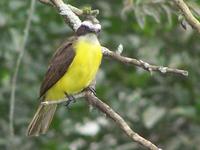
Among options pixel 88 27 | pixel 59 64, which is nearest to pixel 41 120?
pixel 59 64

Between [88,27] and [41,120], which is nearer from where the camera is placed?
[88,27]

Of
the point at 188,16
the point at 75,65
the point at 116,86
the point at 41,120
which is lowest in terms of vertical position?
the point at 116,86

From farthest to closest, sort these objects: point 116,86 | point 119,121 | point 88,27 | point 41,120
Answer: point 116,86 < point 41,120 < point 88,27 < point 119,121

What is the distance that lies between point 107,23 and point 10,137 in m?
1.07

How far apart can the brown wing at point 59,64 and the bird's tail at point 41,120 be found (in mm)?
191

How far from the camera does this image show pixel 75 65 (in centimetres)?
415

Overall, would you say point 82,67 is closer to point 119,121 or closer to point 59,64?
point 59,64

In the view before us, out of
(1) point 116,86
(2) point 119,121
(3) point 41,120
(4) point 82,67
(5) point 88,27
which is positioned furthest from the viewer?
(1) point 116,86

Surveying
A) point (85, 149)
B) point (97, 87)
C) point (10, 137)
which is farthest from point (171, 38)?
point (10, 137)

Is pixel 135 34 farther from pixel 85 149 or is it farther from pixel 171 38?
pixel 85 149

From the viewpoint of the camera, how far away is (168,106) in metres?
5.07

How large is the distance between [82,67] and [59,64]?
0.15 meters

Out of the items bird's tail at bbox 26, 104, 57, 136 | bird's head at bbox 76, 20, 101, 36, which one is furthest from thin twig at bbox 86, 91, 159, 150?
bird's tail at bbox 26, 104, 57, 136

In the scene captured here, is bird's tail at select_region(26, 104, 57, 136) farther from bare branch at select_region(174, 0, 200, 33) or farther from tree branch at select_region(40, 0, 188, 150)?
bare branch at select_region(174, 0, 200, 33)
